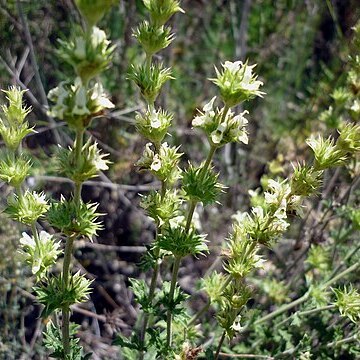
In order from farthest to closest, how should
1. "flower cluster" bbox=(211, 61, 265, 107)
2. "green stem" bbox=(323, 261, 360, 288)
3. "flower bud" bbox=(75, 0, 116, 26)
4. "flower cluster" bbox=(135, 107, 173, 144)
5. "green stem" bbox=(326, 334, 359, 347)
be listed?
"green stem" bbox=(323, 261, 360, 288) → "green stem" bbox=(326, 334, 359, 347) → "flower cluster" bbox=(135, 107, 173, 144) → "flower cluster" bbox=(211, 61, 265, 107) → "flower bud" bbox=(75, 0, 116, 26)

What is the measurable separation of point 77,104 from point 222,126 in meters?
0.50

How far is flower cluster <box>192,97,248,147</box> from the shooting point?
163cm

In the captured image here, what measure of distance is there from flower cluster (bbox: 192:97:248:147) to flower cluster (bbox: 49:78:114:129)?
0.37m

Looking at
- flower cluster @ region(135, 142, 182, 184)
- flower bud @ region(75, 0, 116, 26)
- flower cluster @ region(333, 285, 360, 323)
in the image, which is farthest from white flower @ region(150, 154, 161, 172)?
flower cluster @ region(333, 285, 360, 323)

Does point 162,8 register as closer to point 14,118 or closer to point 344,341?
point 14,118

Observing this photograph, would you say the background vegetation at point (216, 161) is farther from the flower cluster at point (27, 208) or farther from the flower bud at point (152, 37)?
the flower cluster at point (27, 208)

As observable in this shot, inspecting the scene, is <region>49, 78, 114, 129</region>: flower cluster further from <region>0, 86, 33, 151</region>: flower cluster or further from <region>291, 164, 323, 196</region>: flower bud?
<region>291, 164, 323, 196</region>: flower bud

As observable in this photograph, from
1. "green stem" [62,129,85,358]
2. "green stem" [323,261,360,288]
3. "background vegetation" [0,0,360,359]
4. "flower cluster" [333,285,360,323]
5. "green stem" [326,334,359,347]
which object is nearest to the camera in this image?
"green stem" [62,129,85,358]

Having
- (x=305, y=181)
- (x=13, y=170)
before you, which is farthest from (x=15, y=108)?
(x=305, y=181)

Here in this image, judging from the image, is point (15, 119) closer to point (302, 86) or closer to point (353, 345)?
point (353, 345)

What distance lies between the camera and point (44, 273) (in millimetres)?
1750

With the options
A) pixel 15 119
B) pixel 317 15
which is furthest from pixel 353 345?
pixel 317 15

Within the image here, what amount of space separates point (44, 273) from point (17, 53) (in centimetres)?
254

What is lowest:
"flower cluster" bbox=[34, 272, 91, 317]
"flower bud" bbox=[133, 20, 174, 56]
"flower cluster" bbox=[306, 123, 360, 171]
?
"flower cluster" bbox=[34, 272, 91, 317]
